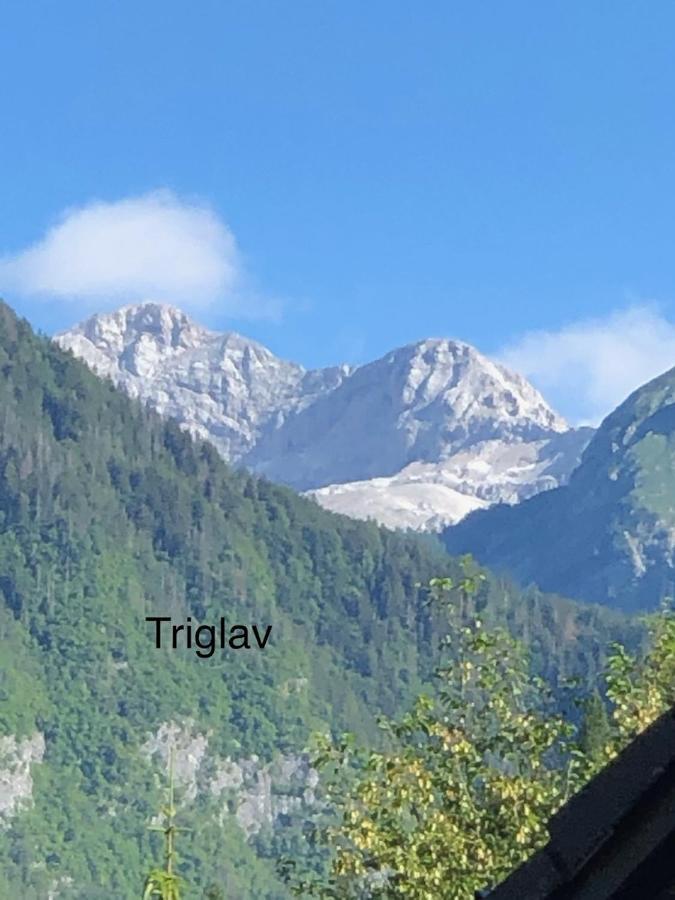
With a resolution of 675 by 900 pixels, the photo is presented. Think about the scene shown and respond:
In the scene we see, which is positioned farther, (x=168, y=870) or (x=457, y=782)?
(x=457, y=782)

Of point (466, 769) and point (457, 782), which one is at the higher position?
point (466, 769)

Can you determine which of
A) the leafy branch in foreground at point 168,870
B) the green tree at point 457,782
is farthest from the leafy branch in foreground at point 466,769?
the leafy branch in foreground at point 168,870

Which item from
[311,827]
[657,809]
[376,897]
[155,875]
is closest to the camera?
[657,809]

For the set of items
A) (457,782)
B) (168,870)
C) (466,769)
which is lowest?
(168,870)

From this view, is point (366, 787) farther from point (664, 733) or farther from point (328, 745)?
point (664, 733)

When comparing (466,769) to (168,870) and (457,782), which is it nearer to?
(457,782)

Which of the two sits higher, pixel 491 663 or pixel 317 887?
pixel 491 663

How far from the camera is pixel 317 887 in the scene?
26.1 meters

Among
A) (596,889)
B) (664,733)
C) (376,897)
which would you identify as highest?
(664,733)

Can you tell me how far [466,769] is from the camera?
24.9 meters

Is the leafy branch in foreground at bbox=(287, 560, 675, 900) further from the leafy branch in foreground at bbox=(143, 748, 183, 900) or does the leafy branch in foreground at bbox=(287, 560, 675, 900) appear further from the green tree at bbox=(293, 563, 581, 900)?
the leafy branch in foreground at bbox=(143, 748, 183, 900)

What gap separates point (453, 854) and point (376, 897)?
222cm

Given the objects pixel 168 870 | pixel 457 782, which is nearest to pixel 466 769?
pixel 457 782

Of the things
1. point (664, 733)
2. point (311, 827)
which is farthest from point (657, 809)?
point (311, 827)
